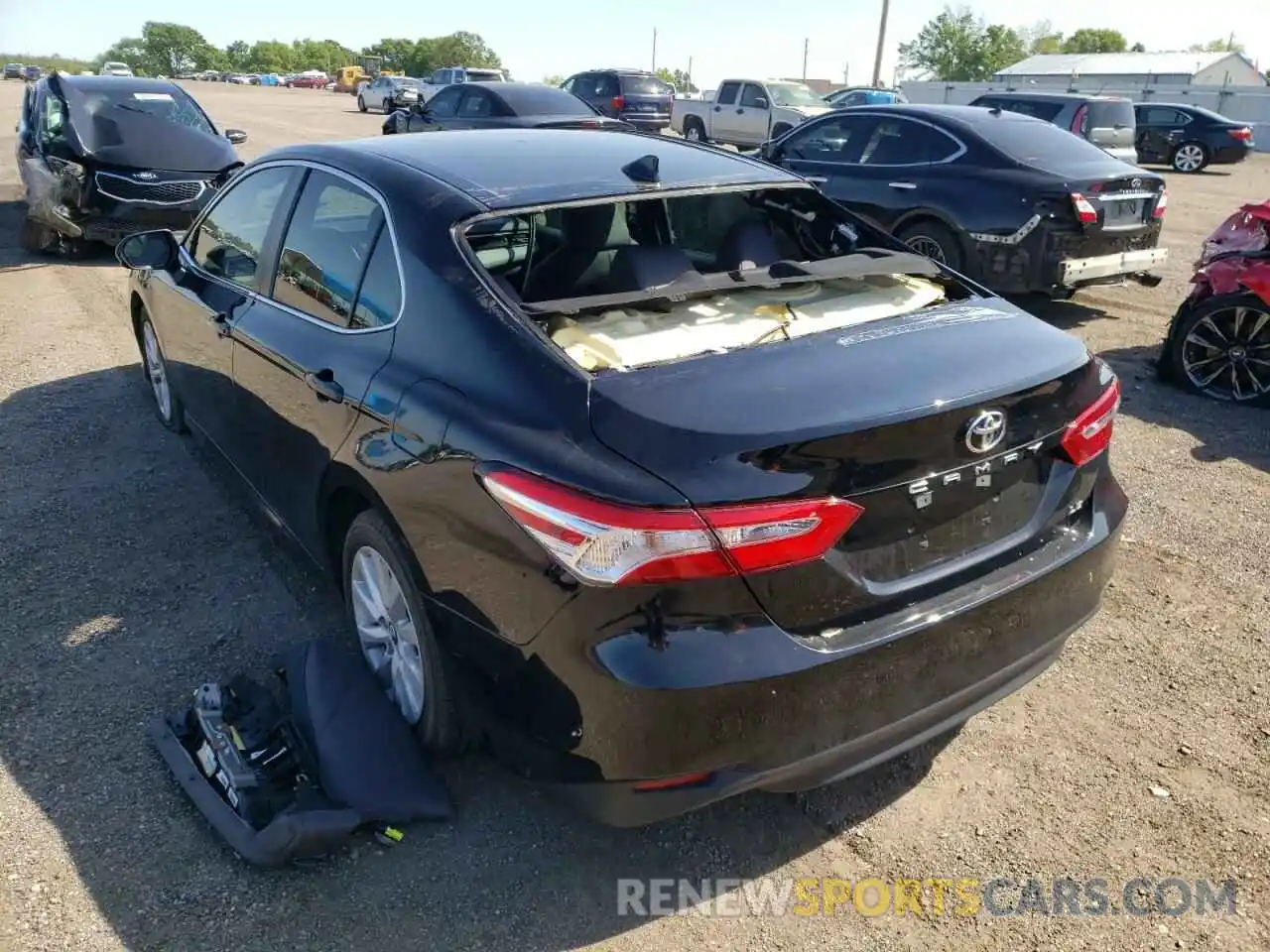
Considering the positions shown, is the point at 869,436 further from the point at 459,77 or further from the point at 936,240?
the point at 459,77

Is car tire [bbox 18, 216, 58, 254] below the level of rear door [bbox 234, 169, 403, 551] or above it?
below

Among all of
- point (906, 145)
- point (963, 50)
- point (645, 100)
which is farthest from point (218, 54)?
point (906, 145)

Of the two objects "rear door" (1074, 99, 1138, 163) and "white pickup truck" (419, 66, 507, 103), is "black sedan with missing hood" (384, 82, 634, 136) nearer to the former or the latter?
"rear door" (1074, 99, 1138, 163)

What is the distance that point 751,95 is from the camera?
22.4m

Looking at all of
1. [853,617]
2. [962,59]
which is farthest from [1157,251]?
[962,59]

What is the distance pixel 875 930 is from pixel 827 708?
0.64 metres

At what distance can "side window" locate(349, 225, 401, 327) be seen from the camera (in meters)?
2.88

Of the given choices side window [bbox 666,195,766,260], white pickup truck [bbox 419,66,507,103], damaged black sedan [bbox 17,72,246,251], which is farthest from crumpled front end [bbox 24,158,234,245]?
white pickup truck [bbox 419,66,507,103]

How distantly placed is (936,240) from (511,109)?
9065 mm

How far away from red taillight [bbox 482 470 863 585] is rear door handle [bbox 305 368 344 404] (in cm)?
107

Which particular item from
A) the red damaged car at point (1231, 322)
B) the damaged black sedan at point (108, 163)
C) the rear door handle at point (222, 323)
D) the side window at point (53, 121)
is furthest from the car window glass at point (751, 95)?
the rear door handle at point (222, 323)

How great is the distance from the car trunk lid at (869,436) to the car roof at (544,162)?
891 millimetres

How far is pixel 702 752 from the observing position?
2.19 metres

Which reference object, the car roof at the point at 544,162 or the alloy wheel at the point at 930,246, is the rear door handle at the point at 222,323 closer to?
the car roof at the point at 544,162
